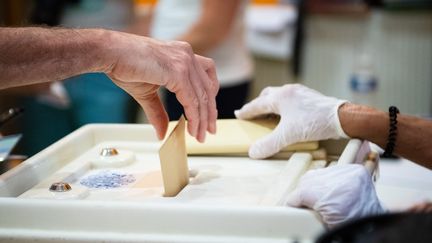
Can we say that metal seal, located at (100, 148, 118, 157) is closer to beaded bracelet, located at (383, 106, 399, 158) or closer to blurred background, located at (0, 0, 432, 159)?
beaded bracelet, located at (383, 106, 399, 158)

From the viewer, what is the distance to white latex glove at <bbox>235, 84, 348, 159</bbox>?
103 centimetres

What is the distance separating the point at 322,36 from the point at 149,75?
2073 mm

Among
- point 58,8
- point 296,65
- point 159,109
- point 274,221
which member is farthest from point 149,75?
point 296,65

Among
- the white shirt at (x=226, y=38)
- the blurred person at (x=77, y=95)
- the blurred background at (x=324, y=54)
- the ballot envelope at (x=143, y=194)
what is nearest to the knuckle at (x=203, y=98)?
the ballot envelope at (x=143, y=194)

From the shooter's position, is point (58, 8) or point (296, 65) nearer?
point (58, 8)

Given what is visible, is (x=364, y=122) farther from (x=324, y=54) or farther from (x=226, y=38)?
(x=324, y=54)

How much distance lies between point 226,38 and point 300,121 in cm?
94

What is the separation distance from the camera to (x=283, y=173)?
94cm

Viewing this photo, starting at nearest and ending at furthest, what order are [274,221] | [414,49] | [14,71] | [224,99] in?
[274,221] < [14,71] < [224,99] < [414,49]

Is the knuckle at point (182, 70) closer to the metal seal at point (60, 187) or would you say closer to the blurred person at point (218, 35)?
the metal seal at point (60, 187)

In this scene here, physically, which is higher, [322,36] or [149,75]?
[149,75]

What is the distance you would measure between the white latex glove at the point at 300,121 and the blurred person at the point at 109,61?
0.41 feet

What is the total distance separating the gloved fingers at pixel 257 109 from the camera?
1098 millimetres

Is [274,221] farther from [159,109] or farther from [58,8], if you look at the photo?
[58,8]
